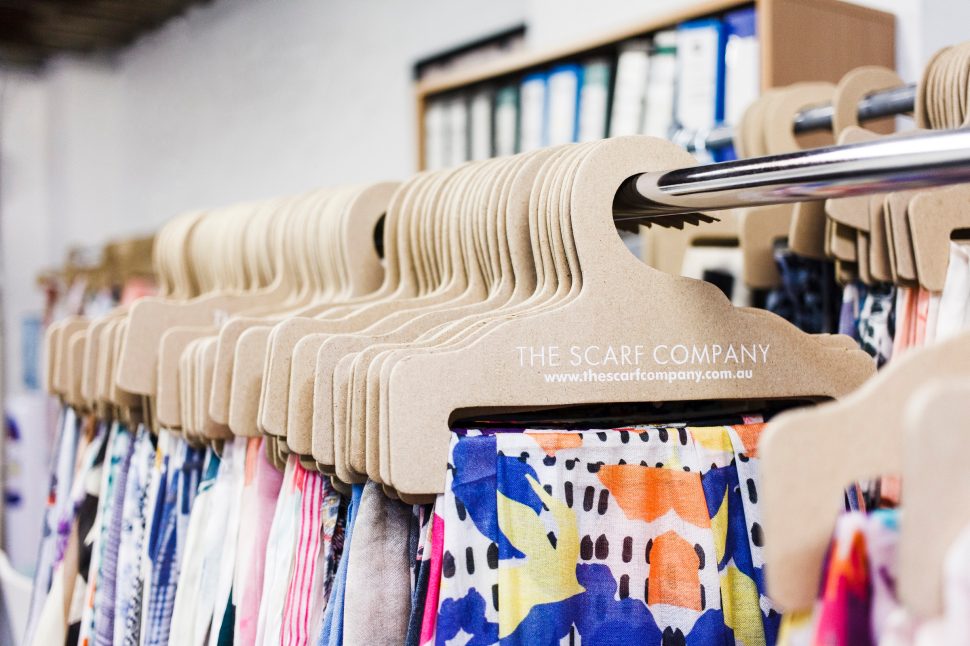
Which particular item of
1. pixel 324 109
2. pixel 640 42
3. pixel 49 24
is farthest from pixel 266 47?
pixel 640 42

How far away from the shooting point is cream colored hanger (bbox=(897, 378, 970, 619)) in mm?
441

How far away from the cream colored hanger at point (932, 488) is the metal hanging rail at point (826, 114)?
31.6 inches

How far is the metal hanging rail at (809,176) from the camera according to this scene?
1.80 feet

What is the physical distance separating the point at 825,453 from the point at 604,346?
0.32 metres

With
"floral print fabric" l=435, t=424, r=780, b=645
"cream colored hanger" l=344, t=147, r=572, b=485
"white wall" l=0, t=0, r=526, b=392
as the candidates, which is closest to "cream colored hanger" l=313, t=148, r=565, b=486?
"cream colored hanger" l=344, t=147, r=572, b=485

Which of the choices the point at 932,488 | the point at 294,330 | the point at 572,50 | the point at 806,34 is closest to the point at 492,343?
the point at 294,330

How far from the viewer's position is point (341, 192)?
1.30 m

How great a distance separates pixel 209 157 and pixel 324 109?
106 centimetres

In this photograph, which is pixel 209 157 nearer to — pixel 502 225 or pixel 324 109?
pixel 324 109

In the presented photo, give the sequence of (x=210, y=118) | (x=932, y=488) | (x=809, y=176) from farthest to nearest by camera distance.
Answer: (x=210, y=118)
(x=809, y=176)
(x=932, y=488)

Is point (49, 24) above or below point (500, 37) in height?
above

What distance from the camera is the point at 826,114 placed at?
126 cm

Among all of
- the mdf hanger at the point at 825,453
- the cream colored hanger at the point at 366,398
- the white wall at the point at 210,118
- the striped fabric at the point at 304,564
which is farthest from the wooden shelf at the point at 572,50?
the mdf hanger at the point at 825,453

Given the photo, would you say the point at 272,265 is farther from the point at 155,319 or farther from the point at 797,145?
the point at 797,145
